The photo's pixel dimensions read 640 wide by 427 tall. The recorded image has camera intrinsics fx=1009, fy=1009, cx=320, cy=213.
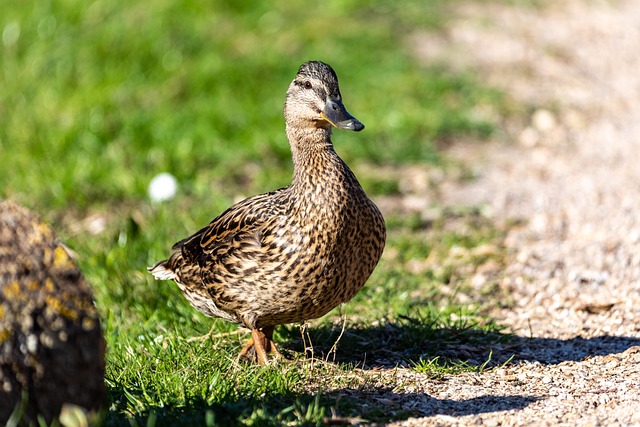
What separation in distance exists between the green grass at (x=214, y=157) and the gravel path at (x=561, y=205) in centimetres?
29

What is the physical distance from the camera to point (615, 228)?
23.3 ft

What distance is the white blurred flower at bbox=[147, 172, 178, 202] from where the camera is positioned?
7.96 metres

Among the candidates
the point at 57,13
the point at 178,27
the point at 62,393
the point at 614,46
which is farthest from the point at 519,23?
the point at 62,393

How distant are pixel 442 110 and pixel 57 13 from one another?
14.6 ft

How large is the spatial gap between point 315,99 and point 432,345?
55.5 inches

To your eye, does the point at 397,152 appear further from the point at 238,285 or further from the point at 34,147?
the point at 238,285

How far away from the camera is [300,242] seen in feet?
15.4

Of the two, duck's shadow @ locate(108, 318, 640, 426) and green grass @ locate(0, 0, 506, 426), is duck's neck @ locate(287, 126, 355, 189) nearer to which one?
duck's shadow @ locate(108, 318, 640, 426)

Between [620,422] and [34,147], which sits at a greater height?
[34,147]

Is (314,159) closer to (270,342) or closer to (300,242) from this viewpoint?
(300,242)

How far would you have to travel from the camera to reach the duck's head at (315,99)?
16.2ft

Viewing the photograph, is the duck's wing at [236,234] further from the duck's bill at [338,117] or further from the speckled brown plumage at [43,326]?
the speckled brown plumage at [43,326]

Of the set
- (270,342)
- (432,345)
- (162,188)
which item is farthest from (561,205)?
(270,342)

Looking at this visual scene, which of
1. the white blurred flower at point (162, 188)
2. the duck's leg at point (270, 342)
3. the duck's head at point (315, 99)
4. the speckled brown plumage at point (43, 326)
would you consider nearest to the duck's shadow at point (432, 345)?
the duck's leg at point (270, 342)
